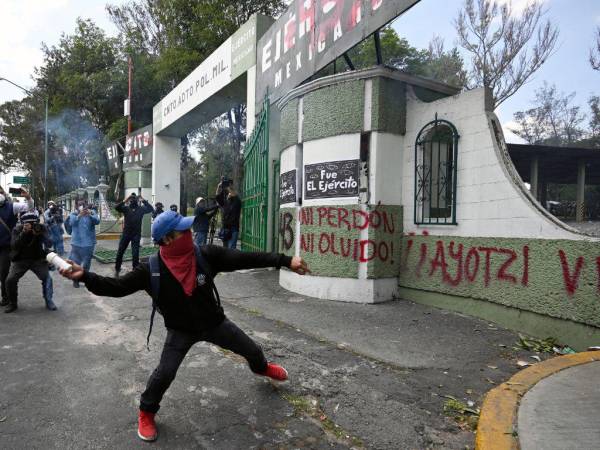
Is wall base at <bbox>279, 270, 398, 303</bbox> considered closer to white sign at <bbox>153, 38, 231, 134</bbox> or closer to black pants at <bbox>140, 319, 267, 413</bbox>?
black pants at <bbox>140, 319, 267, 413</bbox>

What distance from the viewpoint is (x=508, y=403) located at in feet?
9.16

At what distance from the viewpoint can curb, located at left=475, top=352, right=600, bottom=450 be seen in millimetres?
2383

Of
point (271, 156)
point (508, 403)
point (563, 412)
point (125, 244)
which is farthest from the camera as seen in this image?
point (271, 156)

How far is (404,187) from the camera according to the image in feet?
19.7

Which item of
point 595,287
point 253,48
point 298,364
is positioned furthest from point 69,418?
point 253,48

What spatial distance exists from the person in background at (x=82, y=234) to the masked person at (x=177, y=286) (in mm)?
A: 4979

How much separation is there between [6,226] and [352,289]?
16.5 ft

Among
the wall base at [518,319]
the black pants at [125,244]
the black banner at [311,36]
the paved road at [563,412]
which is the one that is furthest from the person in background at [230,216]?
the paved road at [563,412]

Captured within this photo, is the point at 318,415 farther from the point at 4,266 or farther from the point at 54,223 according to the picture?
the point at 54,223

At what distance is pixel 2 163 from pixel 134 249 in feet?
153

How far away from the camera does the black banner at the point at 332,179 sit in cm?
589

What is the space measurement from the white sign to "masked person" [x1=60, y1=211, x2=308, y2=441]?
348 inches

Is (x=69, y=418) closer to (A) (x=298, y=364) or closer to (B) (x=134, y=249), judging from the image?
(A) (x=298, y=364)

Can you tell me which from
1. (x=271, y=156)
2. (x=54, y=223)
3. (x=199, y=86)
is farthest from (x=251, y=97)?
(x=54, y=223)
